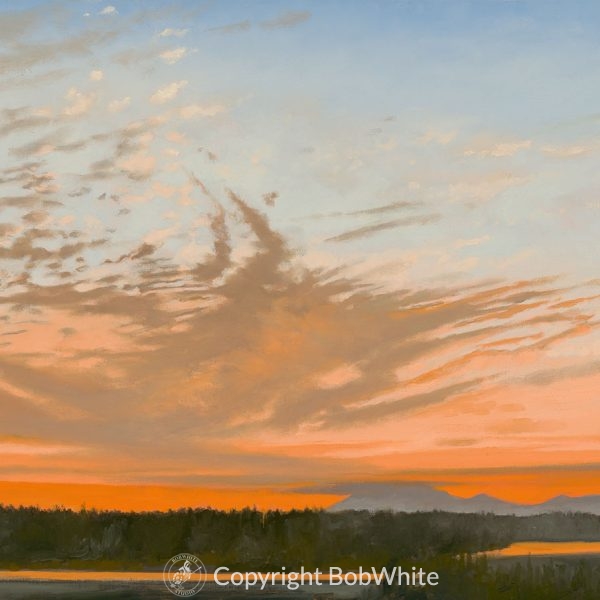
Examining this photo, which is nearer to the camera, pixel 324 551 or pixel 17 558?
pixel 324 551

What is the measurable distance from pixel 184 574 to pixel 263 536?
14.9ft

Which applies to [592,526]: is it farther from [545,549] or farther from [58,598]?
[58,598]

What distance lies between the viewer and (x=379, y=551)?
28.8m

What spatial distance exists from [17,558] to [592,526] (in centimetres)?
1739

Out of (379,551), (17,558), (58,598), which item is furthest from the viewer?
(17,558)

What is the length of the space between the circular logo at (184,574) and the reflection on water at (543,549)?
24.1ft

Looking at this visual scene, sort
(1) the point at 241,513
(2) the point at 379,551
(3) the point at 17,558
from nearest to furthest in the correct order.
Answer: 1. (2) the point at 379,551
2. (1) the point at 241,513
3. (3) the point at 17,558

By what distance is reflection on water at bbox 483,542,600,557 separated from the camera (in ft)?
92.5

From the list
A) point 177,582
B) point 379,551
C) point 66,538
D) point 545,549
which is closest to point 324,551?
point 379,551

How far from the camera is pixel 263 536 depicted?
32906mm

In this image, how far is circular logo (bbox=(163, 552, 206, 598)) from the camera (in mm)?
26734

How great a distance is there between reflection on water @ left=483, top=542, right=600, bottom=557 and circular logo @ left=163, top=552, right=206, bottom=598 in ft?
24.1

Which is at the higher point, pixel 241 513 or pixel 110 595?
pixel 241 513

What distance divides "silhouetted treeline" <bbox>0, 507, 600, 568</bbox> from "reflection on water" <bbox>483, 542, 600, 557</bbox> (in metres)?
0.24
